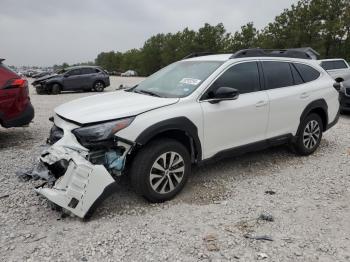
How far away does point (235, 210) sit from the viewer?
4.01 m

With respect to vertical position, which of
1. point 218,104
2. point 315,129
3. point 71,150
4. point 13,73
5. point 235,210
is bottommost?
point 235,210

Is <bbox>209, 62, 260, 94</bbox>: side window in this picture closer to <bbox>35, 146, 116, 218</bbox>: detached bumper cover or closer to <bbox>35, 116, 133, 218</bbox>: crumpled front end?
<bbox>35, 116, 133, 218</bbox>: crumpled front end

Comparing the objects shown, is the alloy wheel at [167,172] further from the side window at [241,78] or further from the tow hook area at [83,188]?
the side window at [241,78]

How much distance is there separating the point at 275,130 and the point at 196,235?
2.42 m

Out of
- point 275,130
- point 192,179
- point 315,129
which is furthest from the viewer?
point 315,129

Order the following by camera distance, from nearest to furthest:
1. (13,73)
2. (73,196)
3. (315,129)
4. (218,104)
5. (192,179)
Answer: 1. (73,196)
2. (218,104)
3. (192,179)
4. (315,129)
5. (13,73)

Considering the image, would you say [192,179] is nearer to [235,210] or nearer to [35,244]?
[235,210]

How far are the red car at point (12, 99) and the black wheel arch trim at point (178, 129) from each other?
3571 millimetres

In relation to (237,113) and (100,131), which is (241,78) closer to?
(237,113)

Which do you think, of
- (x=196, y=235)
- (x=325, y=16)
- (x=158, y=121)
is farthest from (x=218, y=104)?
(x=325, y=16)

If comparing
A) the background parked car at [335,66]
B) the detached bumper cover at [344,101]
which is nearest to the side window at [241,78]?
the detached bumper cover at [344,101]

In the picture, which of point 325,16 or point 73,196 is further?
point 325,16

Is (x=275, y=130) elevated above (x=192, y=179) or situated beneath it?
elevated above

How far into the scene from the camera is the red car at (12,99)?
619cm
